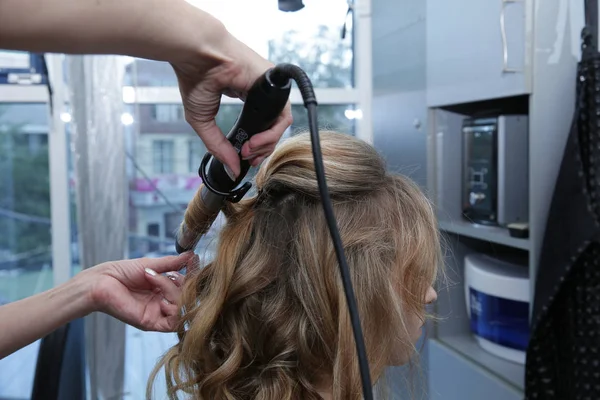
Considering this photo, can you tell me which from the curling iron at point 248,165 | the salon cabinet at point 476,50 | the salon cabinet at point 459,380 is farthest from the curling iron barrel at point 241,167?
the salon cabinet at point 459,380

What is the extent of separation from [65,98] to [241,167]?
5.57 ft

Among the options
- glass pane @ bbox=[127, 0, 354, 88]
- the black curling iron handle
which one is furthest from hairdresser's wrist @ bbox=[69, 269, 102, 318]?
glass pane @ bbox=[127, 0, 354, 88]

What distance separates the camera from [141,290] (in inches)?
33.9

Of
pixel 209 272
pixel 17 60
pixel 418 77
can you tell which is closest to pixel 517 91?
pixel 418 77

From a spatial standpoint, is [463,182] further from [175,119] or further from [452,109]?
[175,119]

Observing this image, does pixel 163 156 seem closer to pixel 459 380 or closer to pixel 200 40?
pixel 459 380

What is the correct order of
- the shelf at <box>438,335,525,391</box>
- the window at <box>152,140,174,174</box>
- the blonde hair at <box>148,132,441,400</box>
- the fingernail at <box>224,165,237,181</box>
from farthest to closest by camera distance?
the window at <box>152,140,174,174</box>
the shelf at <box>438,335,525,391</box>
the blonde hair at <box>148,132,441,400</box>
the fingernail at <box>224,165,237,181</box>

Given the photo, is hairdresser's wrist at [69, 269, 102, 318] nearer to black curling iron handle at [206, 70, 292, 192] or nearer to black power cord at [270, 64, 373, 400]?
black curling iron handle at [206, 70, 292, 192]

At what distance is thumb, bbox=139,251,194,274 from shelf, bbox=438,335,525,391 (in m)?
0.95

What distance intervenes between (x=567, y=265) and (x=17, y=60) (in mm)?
1925

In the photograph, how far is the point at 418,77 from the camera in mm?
1826

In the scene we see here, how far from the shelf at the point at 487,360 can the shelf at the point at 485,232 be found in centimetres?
33

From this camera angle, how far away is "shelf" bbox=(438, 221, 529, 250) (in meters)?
1.35

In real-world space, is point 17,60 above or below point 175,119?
above
